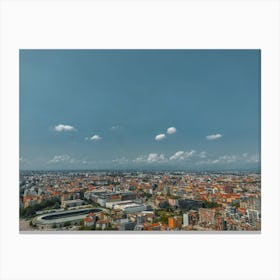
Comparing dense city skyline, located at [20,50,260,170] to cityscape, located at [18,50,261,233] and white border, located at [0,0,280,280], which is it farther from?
white border, located at [0,0,280,280]

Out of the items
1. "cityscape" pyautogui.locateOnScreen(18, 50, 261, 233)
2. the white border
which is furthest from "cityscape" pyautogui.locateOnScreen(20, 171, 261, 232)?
the white border
